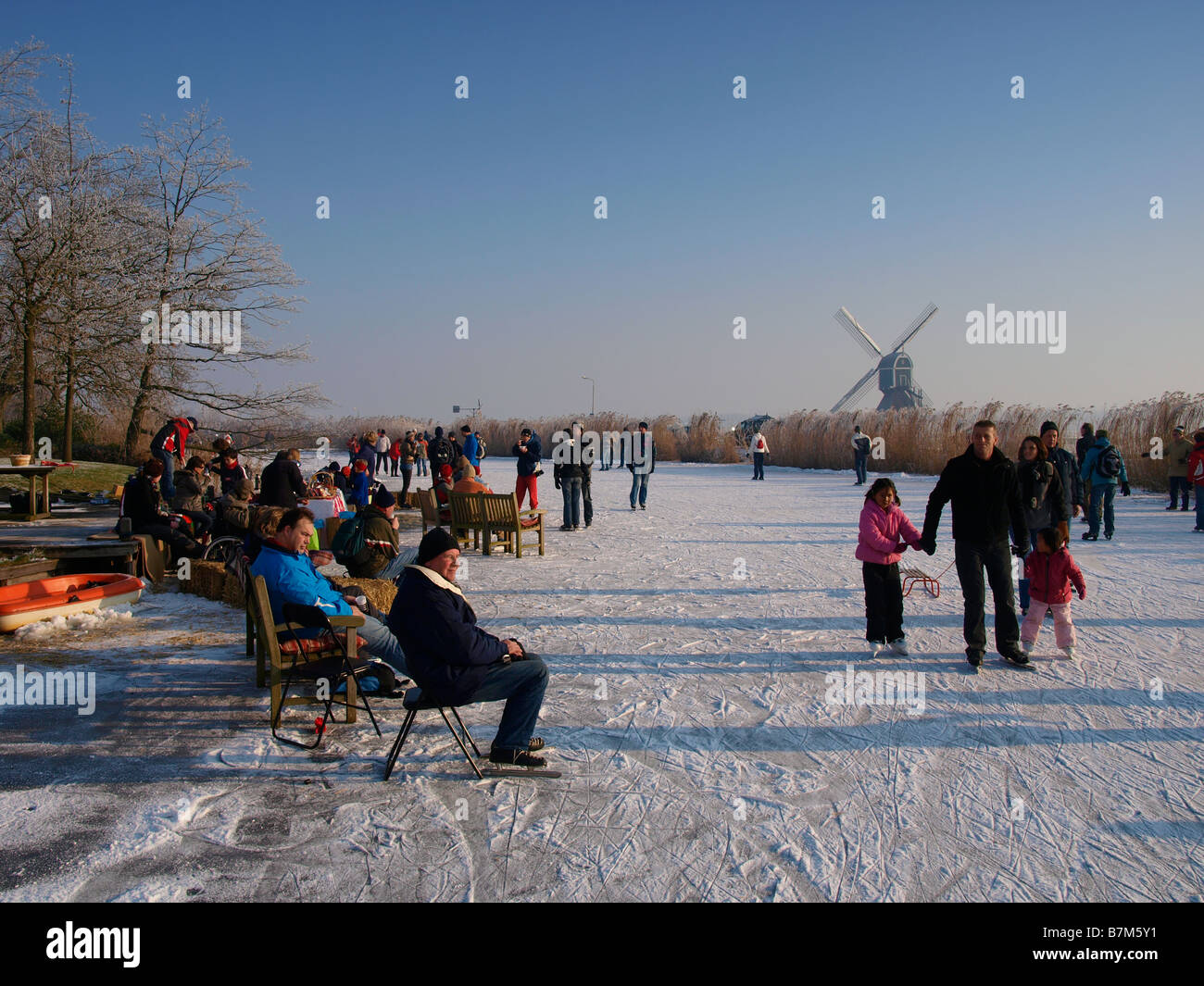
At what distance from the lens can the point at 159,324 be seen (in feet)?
64.7

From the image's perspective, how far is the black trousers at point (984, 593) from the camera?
634 cm

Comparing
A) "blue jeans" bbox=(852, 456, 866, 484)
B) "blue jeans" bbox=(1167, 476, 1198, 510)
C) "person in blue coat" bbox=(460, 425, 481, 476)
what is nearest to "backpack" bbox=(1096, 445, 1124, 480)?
"blue jeans" bbox=(1167, 476, 1198, 510)

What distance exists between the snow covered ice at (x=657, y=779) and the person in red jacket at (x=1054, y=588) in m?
0.21

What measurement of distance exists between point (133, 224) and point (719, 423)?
29.9 m

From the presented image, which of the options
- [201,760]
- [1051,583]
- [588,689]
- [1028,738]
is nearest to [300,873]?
[201,760]

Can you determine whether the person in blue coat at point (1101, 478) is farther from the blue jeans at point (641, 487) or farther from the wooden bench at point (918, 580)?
the blue jeans at point (641, 487)

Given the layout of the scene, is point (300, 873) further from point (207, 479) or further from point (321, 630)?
point (207, 479)

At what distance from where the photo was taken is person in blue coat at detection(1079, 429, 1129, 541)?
13.4 m

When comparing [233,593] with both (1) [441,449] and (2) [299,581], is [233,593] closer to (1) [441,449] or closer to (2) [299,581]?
(2) [299,581]

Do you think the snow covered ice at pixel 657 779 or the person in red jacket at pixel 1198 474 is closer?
the snow covered ice at pixel 657 779

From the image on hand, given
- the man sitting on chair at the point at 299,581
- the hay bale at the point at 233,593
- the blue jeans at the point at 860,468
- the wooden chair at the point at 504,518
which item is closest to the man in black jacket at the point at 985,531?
the man sitting on chair at the point at 299,581

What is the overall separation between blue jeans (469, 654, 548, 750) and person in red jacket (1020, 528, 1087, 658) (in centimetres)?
416
